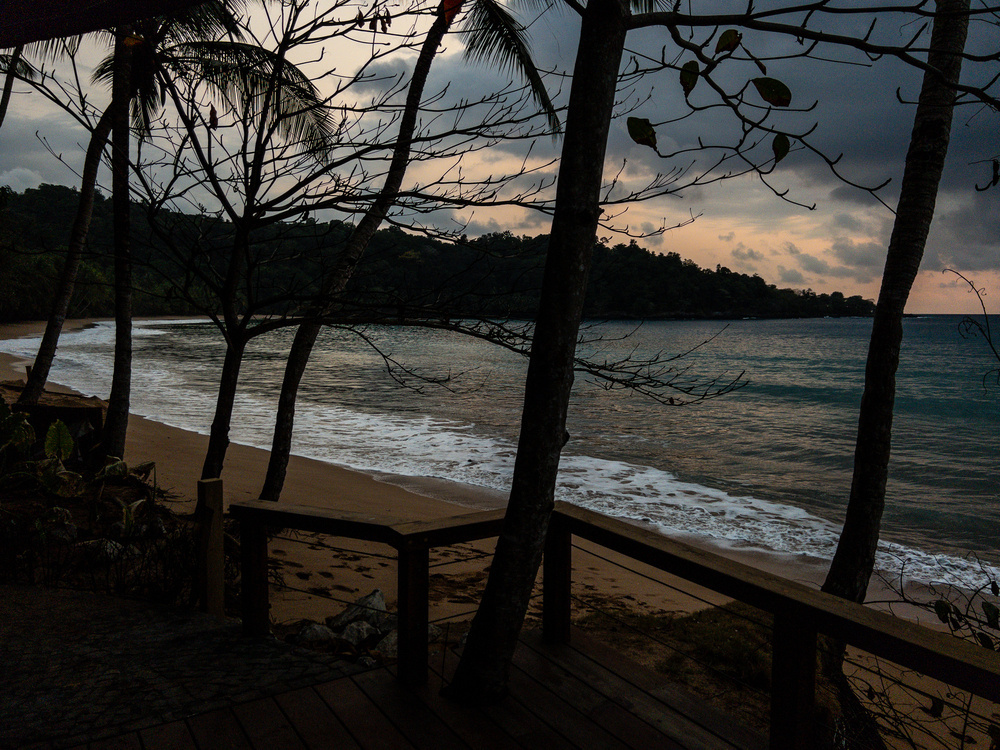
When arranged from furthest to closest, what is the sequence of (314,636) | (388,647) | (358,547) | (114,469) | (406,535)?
(358,547)
(114,469)
(388,647)
(314,636)
(406,535)

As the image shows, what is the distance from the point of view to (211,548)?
3.66 meters

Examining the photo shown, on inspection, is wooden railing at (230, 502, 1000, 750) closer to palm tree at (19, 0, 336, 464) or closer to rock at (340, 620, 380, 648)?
rock at (340, 620, 380, 648)

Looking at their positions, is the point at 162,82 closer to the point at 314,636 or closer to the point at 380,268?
the point at 380,268

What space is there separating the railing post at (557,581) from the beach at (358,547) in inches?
10.9

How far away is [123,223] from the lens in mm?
7375

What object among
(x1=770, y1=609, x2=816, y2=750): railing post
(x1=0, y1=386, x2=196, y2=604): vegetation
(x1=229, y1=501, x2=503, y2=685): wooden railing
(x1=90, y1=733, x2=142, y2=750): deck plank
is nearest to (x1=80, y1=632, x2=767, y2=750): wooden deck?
(x1=90, y1=733, x2=142, y2=750): deck plank

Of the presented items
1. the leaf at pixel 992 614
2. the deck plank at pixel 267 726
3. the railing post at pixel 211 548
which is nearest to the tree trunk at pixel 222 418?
the railing post at pixel 211 548

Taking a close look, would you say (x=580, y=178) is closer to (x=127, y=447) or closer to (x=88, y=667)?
(x=88, y=667)

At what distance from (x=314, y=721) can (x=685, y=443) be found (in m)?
16.2

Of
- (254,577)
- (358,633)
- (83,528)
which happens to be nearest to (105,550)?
(83,528)

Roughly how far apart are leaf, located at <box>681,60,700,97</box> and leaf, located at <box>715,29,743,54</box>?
10cm

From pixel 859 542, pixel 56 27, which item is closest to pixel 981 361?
pixel 859 542

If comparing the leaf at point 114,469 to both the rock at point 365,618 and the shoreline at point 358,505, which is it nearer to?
the shoreline at point 358,505

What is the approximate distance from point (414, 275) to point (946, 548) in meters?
9.13
